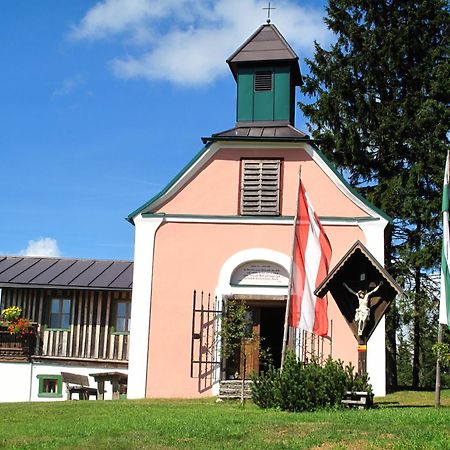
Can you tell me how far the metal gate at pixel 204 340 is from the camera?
812 inches

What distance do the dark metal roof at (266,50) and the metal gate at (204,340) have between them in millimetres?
7037

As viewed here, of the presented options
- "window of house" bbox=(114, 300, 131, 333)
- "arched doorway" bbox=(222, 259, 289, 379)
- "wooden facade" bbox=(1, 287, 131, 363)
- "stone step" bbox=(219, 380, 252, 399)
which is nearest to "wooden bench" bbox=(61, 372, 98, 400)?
"wooden facade" bbox=(1, 287, 131, 363)

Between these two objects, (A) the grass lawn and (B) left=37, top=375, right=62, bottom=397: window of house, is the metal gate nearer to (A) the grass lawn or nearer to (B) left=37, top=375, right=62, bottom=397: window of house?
(A) the grass lawn

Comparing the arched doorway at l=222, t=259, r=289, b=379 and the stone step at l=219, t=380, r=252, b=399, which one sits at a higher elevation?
the arched doorway at l=222, t=259, r=289, b=379

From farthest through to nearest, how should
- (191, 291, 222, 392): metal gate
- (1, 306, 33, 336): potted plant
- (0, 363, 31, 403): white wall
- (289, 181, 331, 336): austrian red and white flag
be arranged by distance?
(0, 363, 31, 403): white wall, (1, 306, 33, 336): potted plant, (191, 291, 222, 392): metal gate, (289, 181, 331, 336): austrian red and white flag

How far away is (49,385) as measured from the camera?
80.7ft

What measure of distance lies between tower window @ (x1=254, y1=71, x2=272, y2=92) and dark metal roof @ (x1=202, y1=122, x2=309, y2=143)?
1170 millimetres

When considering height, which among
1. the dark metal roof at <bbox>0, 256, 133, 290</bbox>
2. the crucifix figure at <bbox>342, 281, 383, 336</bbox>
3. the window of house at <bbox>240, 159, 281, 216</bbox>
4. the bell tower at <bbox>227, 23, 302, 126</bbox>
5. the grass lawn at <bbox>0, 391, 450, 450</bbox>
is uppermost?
the bell tower at <bbox>227, 23, 302, 126</bbox>

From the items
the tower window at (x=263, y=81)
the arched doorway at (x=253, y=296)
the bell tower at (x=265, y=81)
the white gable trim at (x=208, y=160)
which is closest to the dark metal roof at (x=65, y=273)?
the white gable trim at (x=208, y=160)

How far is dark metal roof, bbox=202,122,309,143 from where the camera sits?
2195cm

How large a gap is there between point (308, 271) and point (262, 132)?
6.15 meters

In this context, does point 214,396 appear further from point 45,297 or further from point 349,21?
point 349,21

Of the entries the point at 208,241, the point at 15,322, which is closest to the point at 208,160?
the point at 208,241

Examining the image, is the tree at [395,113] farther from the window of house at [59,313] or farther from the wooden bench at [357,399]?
the wooden bench at [357,399]
